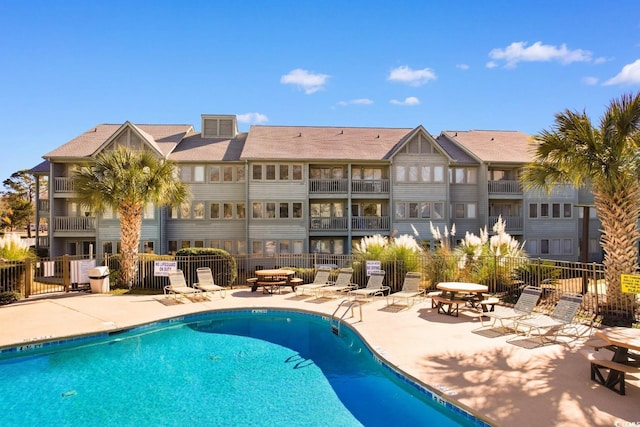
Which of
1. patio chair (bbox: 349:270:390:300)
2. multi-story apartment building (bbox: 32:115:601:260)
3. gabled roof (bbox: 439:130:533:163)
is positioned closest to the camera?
patio chair (bbox: 349:270:390:300)

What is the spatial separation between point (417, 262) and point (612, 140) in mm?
7841

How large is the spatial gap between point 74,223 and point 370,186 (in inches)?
Result: 787

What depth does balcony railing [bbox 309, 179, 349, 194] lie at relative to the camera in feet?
87.2

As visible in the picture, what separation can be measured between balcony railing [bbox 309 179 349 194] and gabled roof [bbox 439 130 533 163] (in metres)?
9.75

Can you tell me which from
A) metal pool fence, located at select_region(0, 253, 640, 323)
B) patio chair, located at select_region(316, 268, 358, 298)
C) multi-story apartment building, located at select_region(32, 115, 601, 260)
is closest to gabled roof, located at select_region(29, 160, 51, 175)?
multi-story apartment building, located at select_region(32, 115, 601, 260)

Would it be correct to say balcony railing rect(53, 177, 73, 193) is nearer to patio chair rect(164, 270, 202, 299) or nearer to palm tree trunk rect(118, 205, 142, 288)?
A: palm tree trunk rect(118, 205, 142, 288)

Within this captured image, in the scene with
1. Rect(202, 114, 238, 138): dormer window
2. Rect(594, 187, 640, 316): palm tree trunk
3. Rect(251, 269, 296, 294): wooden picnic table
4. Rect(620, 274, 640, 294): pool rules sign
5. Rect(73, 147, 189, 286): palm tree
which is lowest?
Rect(251, 269, 296, 294): wooden picnic table

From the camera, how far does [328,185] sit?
2664 cm

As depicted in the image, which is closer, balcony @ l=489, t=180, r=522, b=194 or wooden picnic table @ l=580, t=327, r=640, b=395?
wooden picnic table @ l=580, t=327, r=640, b=395

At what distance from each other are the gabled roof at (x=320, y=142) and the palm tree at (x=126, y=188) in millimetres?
9131

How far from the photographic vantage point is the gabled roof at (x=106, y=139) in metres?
25.3

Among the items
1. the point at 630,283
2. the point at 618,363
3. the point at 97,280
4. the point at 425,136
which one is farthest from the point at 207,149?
the point at 618,363

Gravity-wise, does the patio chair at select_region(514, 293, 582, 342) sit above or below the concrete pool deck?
above

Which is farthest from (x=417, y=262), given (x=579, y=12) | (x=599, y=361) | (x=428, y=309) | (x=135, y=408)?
(x=135, y=408)
